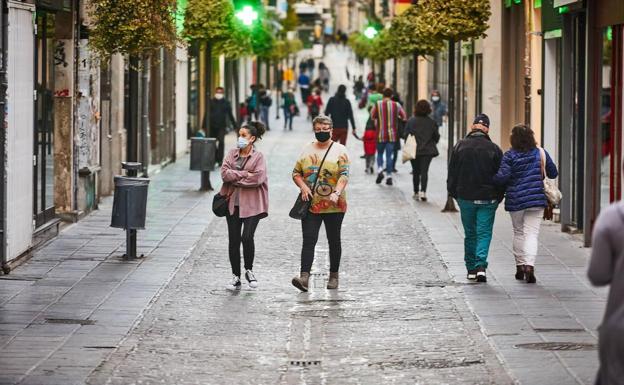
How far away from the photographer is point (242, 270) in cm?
1753

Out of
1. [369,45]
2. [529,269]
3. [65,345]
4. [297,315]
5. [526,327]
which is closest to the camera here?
[65,345]

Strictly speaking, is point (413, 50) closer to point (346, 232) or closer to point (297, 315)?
point (346, 232)

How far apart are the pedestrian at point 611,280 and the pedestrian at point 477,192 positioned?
9.29 meters

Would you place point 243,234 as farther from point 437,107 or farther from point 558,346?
point 437,107

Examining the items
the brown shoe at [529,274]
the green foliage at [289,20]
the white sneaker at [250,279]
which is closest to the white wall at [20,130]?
the white sneaker at [250,279]

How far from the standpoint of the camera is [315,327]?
13.6 meters

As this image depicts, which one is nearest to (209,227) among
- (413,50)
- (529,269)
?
(529,269)

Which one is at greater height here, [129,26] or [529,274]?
[129,26]

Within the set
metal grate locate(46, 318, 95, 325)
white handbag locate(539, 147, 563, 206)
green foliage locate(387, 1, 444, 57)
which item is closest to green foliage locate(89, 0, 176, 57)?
green foliage locate(387, 1, 444, 57)

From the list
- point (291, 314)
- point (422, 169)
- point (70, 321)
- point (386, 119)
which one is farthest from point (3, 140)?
point (386, 119)

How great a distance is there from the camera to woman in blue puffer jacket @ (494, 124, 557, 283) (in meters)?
16.2

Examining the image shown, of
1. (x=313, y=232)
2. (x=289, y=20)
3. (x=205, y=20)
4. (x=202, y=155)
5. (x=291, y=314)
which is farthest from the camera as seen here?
(x=289, y=20)

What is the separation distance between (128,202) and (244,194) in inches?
106

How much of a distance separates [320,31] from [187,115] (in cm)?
14634
